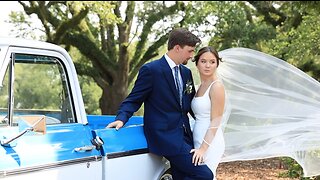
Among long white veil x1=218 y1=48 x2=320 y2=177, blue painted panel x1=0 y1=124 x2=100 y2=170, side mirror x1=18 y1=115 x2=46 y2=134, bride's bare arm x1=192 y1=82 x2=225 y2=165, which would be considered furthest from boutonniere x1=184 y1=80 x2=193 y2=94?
side mirror x1=18 y1=115 x2=46 y2=134

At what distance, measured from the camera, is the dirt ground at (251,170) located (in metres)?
8.40

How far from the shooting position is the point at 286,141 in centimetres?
476

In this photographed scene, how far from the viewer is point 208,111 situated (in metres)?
4.21

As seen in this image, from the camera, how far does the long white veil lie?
4.76 metres

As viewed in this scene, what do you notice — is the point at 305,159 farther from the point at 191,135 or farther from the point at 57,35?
the point at 57,35

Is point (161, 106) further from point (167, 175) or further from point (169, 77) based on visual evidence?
point (167, 175)

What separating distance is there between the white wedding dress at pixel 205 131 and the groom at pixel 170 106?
88 millimetres

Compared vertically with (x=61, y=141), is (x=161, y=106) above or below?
above

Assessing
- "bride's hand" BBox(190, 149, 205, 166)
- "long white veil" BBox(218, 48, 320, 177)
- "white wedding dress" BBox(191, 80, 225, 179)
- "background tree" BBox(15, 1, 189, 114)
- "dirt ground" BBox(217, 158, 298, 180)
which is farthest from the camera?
"background tree" BBox(15, 1, 189, 114)

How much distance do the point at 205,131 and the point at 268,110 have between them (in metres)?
1.10

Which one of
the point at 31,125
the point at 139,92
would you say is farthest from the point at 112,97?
the point at 31,125

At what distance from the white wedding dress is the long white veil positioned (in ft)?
1.80

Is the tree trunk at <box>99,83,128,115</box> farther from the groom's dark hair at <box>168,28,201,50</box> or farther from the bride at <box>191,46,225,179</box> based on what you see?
the groom's dark hair at <box>168,28,201,50</box>

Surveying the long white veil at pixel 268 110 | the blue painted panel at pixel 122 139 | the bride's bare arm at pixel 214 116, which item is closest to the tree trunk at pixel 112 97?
the long white veil at pixel 268 110
